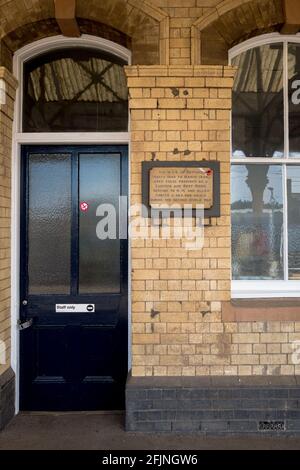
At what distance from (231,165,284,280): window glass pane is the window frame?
0.17ft

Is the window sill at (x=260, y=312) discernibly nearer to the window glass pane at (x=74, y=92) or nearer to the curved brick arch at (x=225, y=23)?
the window glass pane at (x=74, y=92)

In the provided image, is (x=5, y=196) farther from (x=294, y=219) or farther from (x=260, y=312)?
(x=294, y=219)

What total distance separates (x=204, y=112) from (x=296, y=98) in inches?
43.8

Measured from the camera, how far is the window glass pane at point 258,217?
4.32m

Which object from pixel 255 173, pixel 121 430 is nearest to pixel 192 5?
pixel 255 173

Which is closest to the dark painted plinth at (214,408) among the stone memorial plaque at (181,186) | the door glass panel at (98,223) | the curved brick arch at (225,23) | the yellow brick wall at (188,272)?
the yellow brick wall at (188,272)

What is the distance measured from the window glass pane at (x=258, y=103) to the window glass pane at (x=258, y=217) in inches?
8.0

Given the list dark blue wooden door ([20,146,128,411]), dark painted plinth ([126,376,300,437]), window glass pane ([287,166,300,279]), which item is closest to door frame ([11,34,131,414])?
dark blue wooden door ([20,146,128,411])

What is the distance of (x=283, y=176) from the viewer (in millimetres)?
4305

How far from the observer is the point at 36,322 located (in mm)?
4402

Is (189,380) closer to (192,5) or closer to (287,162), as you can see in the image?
(287,162)

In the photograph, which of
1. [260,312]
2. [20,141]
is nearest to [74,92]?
[20,141]

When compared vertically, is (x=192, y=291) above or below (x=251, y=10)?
below
